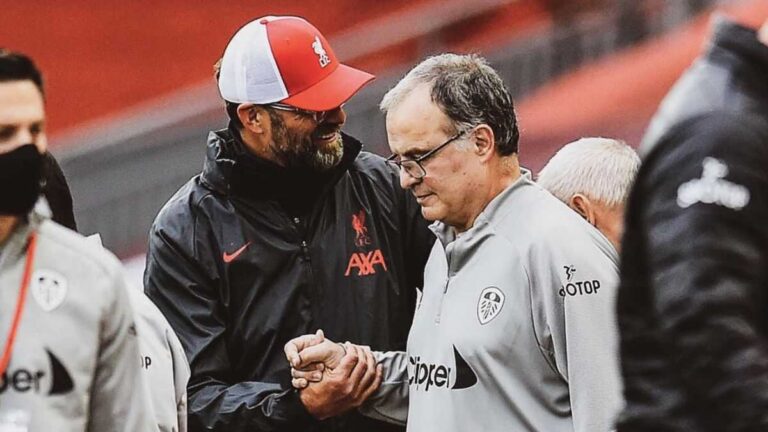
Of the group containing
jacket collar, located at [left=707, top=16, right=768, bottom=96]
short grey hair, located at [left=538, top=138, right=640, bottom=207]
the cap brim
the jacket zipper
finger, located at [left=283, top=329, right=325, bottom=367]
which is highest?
jacket collar, located at [left=707, top=16, right=768, bottom=96]

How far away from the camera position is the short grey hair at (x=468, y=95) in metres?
3.71

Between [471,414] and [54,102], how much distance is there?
966cm

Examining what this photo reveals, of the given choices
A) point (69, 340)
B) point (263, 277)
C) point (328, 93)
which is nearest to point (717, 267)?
point (69, 340)

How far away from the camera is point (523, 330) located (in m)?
3.50

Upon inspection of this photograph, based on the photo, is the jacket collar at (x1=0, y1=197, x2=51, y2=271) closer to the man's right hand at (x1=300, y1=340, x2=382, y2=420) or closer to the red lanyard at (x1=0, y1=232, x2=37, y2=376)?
the red lanyard at (x1=0, y1=232, x2=37, y2=376)

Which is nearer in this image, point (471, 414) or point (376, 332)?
point (471, 414)

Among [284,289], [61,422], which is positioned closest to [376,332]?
[284,289]

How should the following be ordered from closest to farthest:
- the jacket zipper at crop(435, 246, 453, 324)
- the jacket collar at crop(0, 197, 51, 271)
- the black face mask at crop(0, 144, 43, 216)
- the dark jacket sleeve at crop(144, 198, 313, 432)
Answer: the black face mask at crop(0, 144, 43, 216)
the jacket collar at crop(0, 197, 51, 271)
the jacket zipper at crop(435, 246, 453, 324)
the dark jacket sleeve at crop(144, 198, 313, 432)

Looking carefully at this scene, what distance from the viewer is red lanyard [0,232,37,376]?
2801mm

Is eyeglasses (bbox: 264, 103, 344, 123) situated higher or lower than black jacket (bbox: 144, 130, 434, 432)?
higher

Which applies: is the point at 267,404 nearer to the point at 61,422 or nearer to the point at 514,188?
the point at 514,188

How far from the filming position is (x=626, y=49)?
10.9 m

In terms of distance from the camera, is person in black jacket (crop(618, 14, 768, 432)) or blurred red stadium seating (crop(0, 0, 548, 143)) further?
blurred red stadium seating (crop(0, 0, 548, 143))

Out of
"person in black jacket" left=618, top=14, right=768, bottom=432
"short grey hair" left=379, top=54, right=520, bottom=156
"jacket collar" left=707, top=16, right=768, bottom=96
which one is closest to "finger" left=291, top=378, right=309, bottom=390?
"short grey hair" left=379, top=54, right=520, bottom=156
